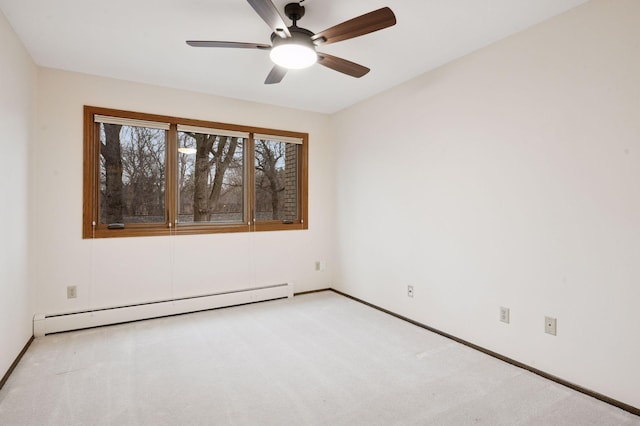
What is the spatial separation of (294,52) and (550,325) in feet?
8.19

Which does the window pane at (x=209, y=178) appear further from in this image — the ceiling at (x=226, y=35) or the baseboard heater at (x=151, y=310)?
the baseboard heater at (x=151, y=310)

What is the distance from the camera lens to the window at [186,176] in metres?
3.43

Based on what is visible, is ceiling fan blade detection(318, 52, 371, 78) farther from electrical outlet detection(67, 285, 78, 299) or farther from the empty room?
electrical outlet detection(67, 285, 78, 299)

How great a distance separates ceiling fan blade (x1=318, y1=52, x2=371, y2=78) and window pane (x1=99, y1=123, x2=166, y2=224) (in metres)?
2.14

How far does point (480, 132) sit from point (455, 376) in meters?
1.85

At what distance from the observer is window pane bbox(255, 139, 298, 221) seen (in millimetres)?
4320

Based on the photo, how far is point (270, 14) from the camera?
6.00 feet

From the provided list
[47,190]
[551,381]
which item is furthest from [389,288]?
[47,190]

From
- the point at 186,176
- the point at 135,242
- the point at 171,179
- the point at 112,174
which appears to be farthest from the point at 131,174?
the point at 135,242

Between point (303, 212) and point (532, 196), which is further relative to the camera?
point (303, 212)

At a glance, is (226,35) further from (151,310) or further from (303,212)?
(151,310)

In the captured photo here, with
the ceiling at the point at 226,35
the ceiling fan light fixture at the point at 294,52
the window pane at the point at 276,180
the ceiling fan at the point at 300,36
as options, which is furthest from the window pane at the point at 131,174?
the ceiling fan light fixture at the point at 294,52

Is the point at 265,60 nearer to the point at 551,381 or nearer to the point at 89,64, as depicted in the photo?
the point at 89,64

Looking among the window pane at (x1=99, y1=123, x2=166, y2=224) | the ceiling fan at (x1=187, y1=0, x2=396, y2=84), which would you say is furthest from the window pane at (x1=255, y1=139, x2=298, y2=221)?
the ceiling fan at (x1=187, y1=0, x2=396, y2=84)
